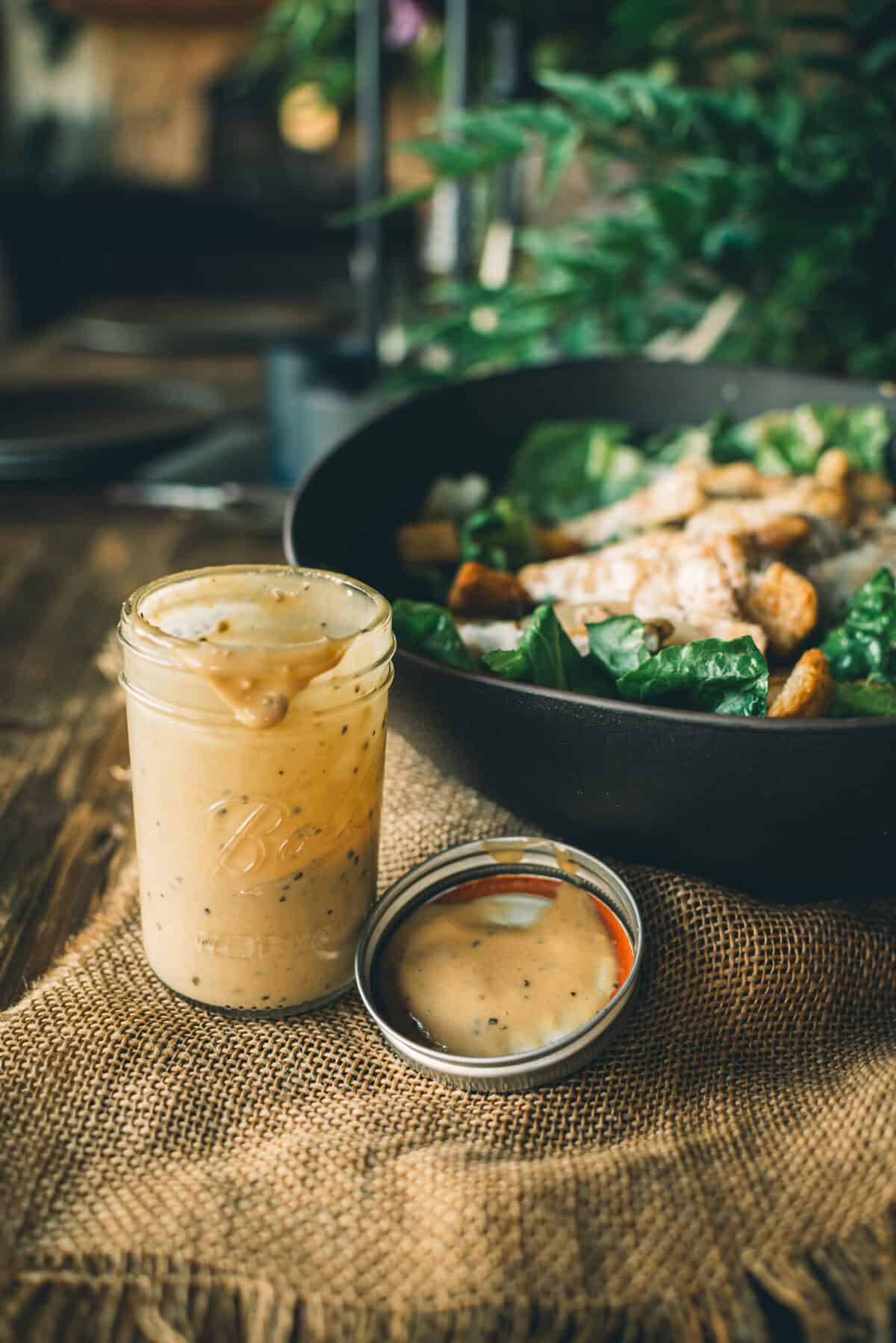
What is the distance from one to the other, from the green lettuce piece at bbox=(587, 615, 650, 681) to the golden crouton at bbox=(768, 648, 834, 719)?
0.13 meters

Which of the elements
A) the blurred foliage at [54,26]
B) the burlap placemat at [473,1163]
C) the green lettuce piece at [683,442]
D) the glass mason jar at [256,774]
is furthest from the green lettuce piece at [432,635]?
the blurred foliage at [54,26]

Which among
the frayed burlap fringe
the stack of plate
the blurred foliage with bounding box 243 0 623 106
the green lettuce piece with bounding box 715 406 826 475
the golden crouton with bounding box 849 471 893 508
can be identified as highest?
the blurred foliage with bounding box 243 0 623 106

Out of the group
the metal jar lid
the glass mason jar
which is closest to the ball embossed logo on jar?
the glass mason jar

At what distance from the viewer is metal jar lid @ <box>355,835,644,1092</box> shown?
847mm

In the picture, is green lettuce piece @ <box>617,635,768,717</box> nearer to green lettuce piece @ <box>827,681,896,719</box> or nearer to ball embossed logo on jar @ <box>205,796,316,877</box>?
green lettuce piece @ <box>827,681,896,719</box>

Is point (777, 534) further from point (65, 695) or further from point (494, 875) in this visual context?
→ point (65, 695)

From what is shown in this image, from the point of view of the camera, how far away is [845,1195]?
82 cm

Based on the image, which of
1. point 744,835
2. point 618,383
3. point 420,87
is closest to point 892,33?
point 618,383

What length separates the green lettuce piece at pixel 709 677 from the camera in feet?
3.44

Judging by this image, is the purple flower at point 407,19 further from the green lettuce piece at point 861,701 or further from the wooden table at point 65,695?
the green lettuce piece at point 861,701

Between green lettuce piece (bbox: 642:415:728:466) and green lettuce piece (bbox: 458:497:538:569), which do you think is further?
green lettuce piece (bbox: 642:415:728:466)

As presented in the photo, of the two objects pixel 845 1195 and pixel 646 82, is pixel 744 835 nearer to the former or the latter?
pixel 845 1195

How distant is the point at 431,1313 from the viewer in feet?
2.42

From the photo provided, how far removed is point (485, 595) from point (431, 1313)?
777mm
